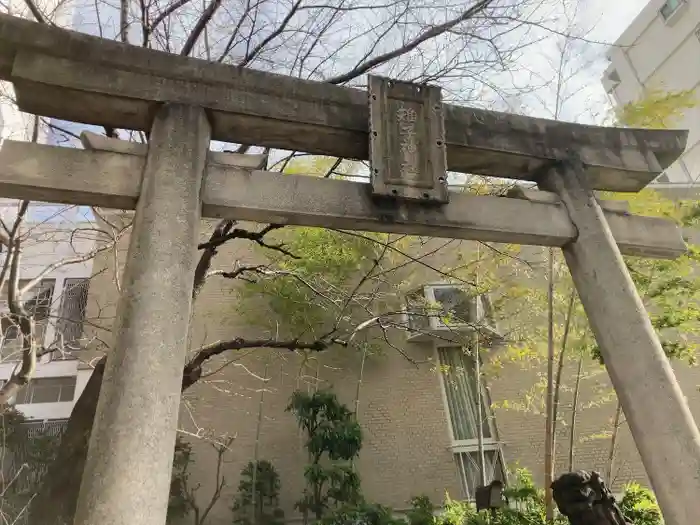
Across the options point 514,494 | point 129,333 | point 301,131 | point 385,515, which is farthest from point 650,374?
point 514,494

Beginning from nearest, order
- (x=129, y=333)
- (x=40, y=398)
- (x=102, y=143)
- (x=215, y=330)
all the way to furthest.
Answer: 1. (x=129, y=333)
2. (x=102, y=143)
3. (x=40, y=398)
4. (x=215, y=330)

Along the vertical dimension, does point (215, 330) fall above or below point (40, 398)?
above

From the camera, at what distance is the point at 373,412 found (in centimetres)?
1095

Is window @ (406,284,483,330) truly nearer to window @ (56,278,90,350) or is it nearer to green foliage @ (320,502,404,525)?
green foliage @ (320,502,404,525)

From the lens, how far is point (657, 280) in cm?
855

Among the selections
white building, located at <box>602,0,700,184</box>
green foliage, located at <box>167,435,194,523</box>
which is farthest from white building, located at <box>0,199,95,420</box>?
white building, located at <box>602,0,700,184</box>

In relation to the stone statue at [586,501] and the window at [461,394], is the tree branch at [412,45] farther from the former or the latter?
the window at [461,394]

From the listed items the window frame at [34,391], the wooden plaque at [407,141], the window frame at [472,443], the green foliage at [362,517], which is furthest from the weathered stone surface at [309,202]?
the window frame at [34,391]

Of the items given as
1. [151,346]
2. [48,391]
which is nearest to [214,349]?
[151,346]

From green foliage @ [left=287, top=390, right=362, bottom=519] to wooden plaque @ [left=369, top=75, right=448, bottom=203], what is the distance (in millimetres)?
6370

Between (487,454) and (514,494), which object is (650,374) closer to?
(514,494)

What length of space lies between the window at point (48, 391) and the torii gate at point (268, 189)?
860 centimetres

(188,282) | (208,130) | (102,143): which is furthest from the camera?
(208,130)

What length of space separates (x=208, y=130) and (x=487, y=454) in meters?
9.36
